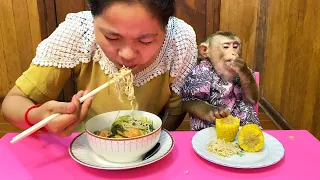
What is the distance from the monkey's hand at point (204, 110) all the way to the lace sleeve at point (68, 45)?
1.35 feet

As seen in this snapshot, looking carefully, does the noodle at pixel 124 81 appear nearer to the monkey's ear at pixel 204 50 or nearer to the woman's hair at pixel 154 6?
the woman's hair at pixel 154 6

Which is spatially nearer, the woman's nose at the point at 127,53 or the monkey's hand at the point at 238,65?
the woman's nose at the point at 127,53

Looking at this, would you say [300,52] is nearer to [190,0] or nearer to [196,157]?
[190,0]

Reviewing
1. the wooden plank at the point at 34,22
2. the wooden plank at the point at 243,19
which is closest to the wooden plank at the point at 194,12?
the wooden plank at the point at 243,19

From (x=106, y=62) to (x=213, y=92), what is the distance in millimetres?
417

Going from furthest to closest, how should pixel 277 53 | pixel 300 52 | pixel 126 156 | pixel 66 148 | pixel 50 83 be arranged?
pixel 277 53
pixel 300 52
pixel 50 83
pixel 66 148
pixel 126 156

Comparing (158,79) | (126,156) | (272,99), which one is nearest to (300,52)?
(272,99)

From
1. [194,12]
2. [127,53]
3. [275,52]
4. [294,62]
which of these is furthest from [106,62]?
[275,52]

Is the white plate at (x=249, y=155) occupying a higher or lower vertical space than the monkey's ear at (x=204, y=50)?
lower

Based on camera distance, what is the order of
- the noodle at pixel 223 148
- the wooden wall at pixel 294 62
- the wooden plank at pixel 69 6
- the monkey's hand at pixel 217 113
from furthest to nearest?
the wooden plank at pixel 69 6 → the wooden wall at pixel 294 62 → the monkey's hand at pixel 217 113 → the noodle at pixel 223 148

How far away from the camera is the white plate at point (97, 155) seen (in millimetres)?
896

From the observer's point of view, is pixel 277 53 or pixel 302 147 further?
pixel 277 53

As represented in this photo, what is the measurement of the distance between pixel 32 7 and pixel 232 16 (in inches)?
72.6

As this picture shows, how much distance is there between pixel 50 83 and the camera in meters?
1.25
